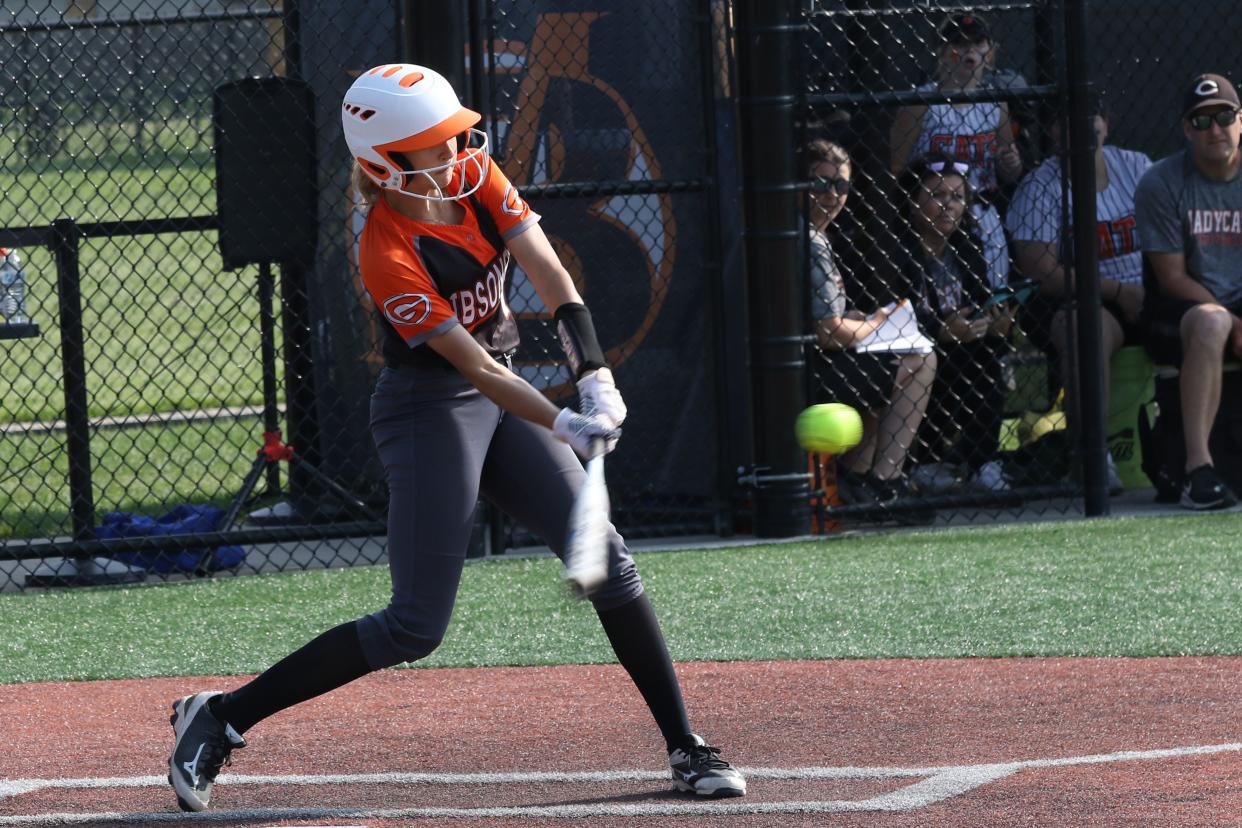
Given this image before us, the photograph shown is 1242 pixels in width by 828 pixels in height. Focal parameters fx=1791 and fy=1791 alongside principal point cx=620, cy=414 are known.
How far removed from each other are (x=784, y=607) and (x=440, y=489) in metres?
2.48

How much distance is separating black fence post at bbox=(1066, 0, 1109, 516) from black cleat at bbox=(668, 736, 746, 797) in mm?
4092

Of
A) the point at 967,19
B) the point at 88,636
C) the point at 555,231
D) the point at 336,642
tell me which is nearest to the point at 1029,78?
the point at 967,19

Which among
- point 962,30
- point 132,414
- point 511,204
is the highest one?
point 962,30

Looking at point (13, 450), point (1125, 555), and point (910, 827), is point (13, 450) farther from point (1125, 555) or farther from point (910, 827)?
point (910, 827)

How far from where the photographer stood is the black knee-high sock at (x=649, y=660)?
4.09 m

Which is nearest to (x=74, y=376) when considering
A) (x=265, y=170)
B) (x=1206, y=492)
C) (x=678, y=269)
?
(x=265, y=170)

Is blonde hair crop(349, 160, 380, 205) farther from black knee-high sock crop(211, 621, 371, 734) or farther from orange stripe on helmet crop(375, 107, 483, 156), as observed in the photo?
black knee-high sock crop(211, 621, 371, 734)

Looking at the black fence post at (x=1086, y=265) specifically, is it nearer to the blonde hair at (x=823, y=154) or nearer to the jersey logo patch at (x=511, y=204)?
the blonde hair at (x=823, y=154)

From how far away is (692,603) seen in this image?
6.34 metres

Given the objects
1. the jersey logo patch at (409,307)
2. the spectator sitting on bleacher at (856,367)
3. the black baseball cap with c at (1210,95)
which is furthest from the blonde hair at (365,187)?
the black baseball cap with c at (1210,95)

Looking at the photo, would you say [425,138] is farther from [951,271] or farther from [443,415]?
[951,271]

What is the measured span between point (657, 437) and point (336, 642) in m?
3.88

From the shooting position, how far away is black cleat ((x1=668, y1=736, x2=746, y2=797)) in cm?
400

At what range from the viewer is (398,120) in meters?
3.80
